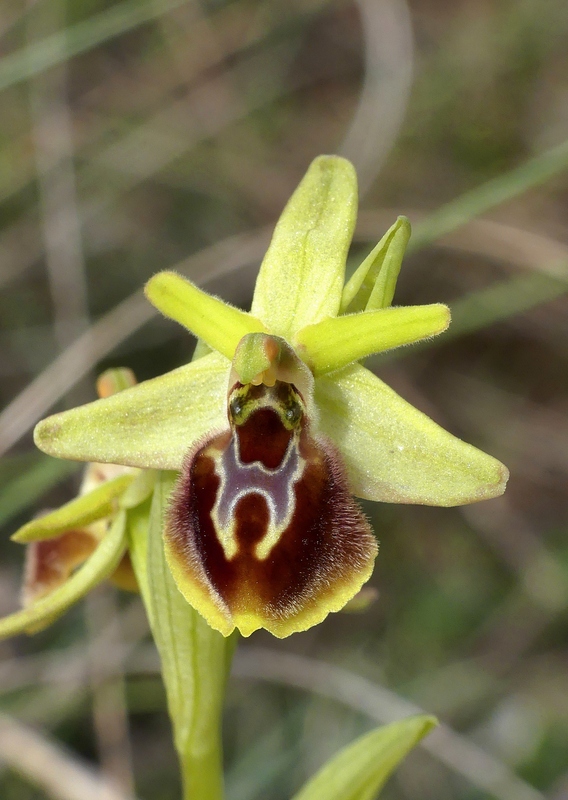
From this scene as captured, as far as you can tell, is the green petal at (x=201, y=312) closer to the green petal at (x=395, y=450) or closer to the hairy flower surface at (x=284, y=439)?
the hairy flower surface at (x=284, y=439)

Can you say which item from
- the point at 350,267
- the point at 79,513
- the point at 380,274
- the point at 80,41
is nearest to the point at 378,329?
the point at 380,274

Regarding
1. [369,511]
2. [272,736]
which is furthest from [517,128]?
[272,736]

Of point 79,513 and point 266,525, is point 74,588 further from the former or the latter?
point 266,525

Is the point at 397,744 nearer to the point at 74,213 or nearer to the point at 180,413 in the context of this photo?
the point at 180,413

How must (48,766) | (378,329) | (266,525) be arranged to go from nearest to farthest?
(266,525) < (378,329) < (48,766)

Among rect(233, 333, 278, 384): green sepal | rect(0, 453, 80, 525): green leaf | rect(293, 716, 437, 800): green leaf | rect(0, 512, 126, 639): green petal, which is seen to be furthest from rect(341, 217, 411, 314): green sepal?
rect(0, 453, 80, 525): green leaf

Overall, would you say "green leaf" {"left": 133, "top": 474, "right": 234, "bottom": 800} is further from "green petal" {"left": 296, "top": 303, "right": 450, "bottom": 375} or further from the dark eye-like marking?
"green petal" {"left": 296, "top": 303, "right": 450, "bottom": 375}
